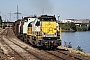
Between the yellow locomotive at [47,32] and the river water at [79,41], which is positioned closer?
the yellow locomotive at [47,32]

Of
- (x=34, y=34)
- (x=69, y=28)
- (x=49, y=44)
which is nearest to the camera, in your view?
(x=49, y=44)

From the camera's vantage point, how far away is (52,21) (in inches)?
952

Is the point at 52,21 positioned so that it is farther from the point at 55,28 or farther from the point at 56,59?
the point at 56,59

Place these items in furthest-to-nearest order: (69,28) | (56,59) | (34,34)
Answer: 1. (69,28)
2. (34,34)
3. (56,59)

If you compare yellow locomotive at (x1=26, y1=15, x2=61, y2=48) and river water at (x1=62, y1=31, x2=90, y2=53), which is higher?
yellow locomotive at (x1=26, y1=15, x2=61, y2=48)

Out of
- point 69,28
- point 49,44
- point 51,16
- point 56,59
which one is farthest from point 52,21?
point 69,28

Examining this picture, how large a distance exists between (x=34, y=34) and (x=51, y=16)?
8.72ft

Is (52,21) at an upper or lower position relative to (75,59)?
upper

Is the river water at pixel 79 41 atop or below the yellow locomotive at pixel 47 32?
below

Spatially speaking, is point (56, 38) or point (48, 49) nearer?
point (56, 38)

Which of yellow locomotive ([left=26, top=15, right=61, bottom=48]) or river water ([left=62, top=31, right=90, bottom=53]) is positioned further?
river water ([left=62, top=31, right=90, bottom=53])

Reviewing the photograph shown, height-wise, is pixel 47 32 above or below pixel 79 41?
above

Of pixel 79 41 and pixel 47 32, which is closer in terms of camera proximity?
pixel 47 32

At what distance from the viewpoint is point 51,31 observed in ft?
78.0
